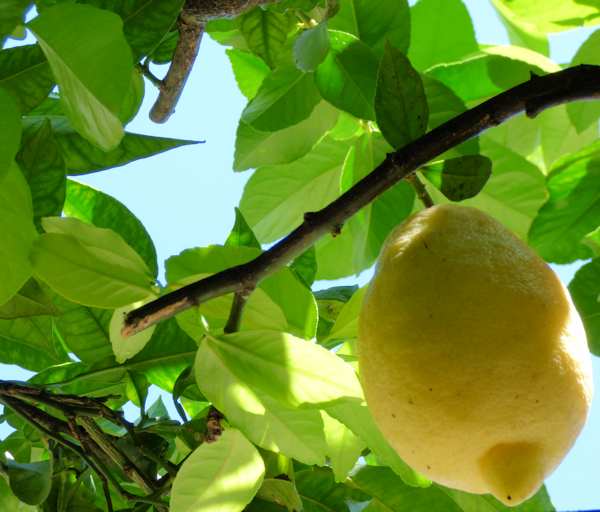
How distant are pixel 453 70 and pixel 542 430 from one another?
11.5 inches

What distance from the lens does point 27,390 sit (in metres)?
0.60

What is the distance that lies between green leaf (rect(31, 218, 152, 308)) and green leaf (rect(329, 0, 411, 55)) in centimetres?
24

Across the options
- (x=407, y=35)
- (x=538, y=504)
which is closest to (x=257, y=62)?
(x=407, y=35)

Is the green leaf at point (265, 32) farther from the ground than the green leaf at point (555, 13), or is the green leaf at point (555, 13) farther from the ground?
the green leaf at point (265, 32)

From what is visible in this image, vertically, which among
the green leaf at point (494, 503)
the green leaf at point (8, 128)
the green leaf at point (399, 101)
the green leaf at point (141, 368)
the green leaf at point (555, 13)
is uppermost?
the green leaf at point (8, 128)

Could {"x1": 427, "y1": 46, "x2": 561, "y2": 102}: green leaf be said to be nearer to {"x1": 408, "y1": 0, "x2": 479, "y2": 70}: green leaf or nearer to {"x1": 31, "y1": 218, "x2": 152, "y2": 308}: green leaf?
→ {"x1": 408, "y1": 0, "x2": 479, "y2": 70}: green leaf

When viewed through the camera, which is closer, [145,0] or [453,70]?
[145,0]

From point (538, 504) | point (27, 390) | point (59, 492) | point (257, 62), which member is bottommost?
point (538, 504)

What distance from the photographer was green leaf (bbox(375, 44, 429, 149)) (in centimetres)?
48

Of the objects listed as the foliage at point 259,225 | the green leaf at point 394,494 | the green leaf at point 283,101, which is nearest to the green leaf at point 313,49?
the foliage at point 259,225

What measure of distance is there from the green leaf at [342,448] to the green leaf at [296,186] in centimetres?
25

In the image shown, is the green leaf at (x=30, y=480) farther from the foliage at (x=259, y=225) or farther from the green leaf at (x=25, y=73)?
the green leaf at (x=25, y=73)

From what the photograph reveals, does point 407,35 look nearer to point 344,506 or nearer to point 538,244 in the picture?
point 538,244

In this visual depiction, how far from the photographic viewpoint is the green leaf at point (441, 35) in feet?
2.20
